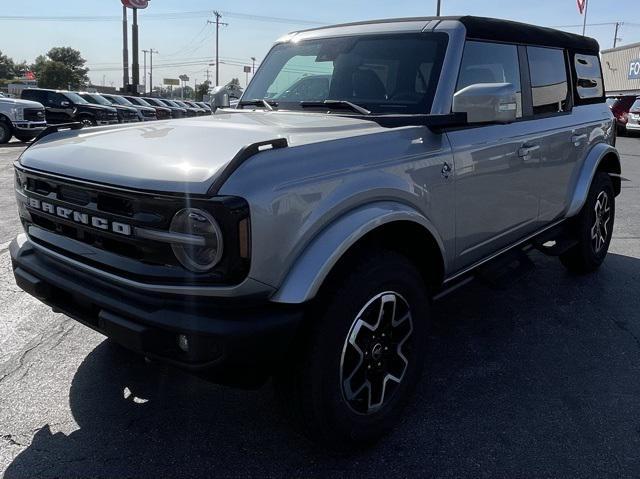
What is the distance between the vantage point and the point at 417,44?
3.35 metres

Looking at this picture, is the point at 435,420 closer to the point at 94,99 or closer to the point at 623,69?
the point at 94,99

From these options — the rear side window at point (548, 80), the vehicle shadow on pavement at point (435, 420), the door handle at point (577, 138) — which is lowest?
the vehicle shadow on pavement at point (435, 420)

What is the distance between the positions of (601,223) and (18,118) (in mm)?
17415

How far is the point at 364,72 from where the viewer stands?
136 inches

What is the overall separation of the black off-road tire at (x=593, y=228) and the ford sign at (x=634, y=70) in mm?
42797

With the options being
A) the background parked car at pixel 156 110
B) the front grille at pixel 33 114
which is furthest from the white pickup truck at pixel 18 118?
the background parked car at pixel 156 110

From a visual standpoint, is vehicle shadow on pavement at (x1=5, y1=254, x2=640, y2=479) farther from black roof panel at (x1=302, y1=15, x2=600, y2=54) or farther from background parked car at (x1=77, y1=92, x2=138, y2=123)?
background parked car at (x1=77, y1=92, x2=138, y2=123)

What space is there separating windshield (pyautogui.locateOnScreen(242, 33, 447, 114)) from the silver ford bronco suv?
0.04 feet

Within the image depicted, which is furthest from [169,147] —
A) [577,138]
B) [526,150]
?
[577,138]

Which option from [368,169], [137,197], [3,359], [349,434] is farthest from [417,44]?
[3,359]

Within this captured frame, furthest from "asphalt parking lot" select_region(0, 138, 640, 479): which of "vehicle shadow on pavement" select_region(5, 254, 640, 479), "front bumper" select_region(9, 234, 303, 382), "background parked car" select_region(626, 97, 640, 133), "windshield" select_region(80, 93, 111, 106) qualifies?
"background parked car" select_region(626, 97, 640, 133)

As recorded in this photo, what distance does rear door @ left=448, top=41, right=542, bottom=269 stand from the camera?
122 inches

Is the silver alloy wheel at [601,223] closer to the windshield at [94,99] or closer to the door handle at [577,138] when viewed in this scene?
the door handle at [577,138]

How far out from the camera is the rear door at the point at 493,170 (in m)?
3.09
